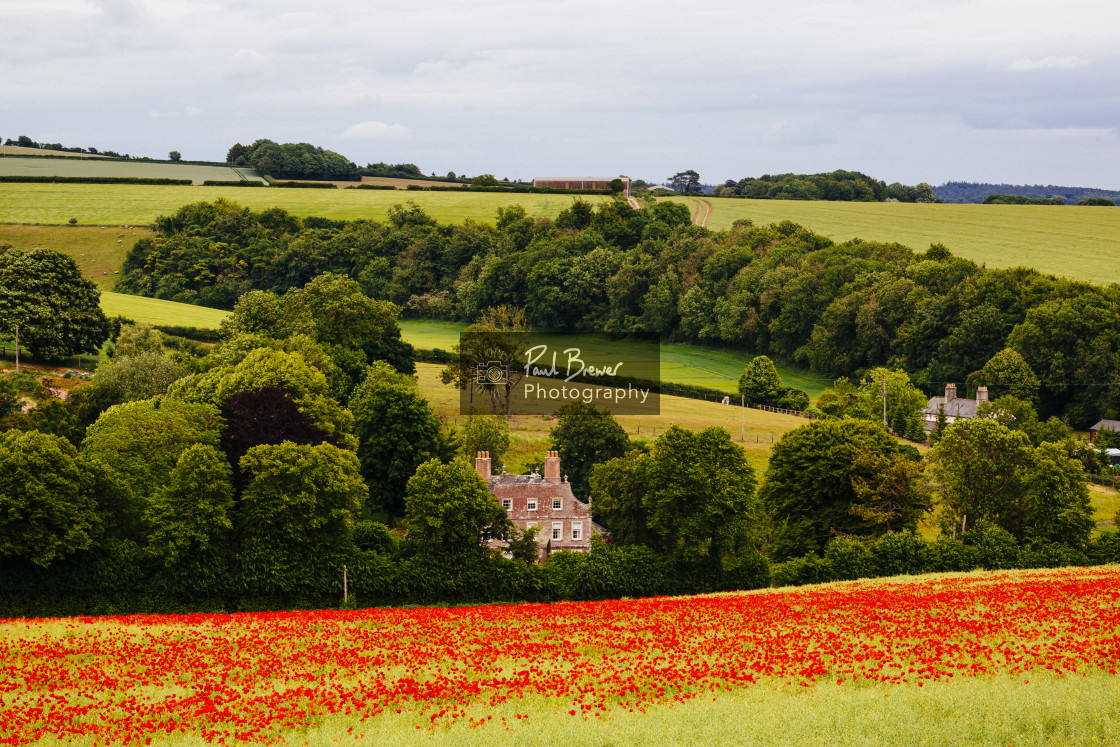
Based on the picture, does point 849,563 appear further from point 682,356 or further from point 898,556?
point 682,356

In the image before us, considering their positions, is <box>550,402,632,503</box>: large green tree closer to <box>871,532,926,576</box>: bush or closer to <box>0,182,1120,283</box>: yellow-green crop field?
<box>871,532,926,576</box>: bush

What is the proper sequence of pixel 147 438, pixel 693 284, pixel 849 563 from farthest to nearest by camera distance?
pixel 693 284 < pixel 147 438 < pixel 849 563

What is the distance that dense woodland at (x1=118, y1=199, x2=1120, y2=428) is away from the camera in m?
122

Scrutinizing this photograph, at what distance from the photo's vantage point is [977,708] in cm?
2152

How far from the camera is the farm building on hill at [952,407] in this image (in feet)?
373

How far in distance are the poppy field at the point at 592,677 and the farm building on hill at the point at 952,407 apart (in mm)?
84569

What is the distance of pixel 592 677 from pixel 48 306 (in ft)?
286

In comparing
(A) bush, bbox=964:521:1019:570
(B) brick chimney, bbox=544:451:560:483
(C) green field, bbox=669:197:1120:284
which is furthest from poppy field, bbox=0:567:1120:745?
(C) green field, bbox=669:197:1120:284

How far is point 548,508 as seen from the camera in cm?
7000

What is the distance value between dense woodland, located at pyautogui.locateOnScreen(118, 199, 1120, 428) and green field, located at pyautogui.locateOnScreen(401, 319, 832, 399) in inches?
100

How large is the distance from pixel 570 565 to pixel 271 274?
448 ft

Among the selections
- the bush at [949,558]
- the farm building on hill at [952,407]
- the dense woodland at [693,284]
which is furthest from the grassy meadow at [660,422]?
the bush at [949,558]

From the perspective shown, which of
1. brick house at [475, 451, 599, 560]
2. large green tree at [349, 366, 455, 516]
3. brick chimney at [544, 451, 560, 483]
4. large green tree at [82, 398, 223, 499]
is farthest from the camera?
large green tree at [349, 366, 455, 516]

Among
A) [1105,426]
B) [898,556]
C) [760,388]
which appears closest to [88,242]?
[760,388]
